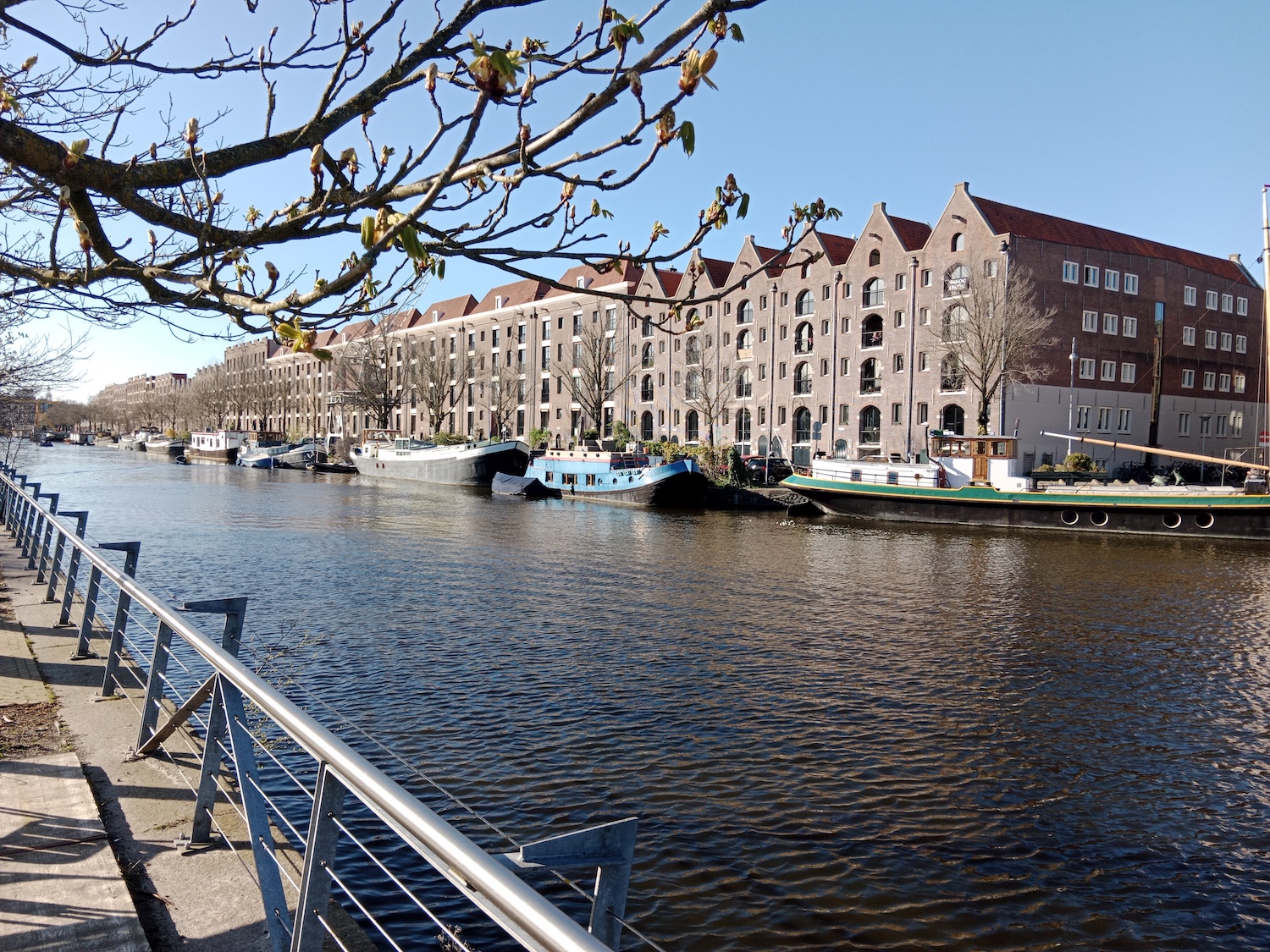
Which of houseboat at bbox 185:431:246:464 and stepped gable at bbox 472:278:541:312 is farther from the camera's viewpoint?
houseboat at bbox 185:431:246:464

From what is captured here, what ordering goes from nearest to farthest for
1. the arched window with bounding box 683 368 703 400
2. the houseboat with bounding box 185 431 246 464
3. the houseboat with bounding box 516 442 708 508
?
the houseboat with bounding box 516 442 708 508 → the arched window with bounding box 683 368 703 400 → the houseboat with bounding box 185 431 246 464

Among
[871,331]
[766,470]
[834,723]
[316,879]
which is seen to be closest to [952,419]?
[871,331]

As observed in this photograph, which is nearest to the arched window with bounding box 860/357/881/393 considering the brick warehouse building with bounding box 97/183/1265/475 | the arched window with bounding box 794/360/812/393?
the brick warehouse building with bounding box 97/183/1265/475

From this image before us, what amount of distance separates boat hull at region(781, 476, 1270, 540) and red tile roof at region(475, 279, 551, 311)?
152 feet

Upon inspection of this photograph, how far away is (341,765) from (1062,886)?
6.28 meters

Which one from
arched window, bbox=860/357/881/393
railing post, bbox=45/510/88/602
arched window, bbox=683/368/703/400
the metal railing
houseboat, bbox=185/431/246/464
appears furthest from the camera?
houseboat, bbox=185/431/246/464

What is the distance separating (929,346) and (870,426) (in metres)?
6.78

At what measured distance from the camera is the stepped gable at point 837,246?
201 ft

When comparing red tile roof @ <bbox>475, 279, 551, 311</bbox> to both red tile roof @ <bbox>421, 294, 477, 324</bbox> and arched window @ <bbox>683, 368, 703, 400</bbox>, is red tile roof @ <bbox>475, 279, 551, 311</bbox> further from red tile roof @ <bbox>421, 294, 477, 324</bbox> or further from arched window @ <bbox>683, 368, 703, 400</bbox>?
arched window @ <bbox>683, 368, 703, 400</bbox>

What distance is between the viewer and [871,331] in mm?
56906

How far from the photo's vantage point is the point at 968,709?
10.8m

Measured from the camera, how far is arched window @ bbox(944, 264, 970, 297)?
166ft

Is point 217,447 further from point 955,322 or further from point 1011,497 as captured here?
point 1011,497

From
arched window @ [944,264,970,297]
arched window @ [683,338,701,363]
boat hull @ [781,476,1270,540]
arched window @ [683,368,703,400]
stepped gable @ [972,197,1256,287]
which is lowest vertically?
boat hull @ [781,476,1270,540]
